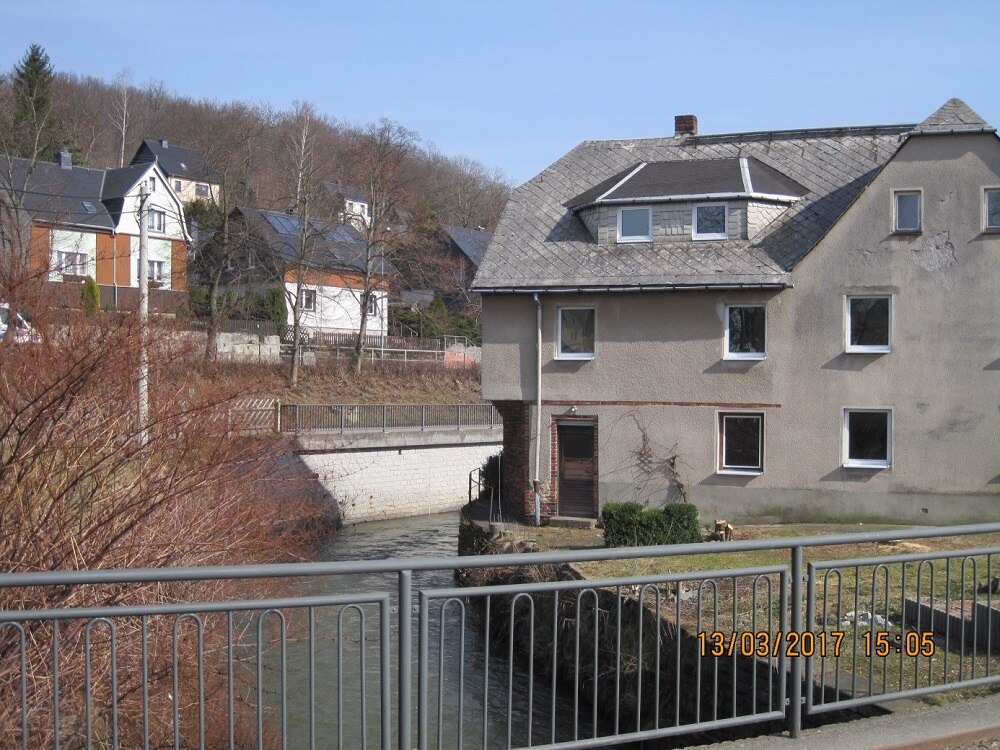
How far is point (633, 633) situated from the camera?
1427 cm

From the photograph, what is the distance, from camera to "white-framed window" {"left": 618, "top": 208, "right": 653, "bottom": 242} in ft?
86.8

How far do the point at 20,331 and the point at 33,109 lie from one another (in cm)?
3699

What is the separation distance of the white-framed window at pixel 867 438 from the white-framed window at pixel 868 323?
4.77ft

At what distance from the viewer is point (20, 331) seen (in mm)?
10781

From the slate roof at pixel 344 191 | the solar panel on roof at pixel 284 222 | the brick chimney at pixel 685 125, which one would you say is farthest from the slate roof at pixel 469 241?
the brick chimney at pixel 685 125

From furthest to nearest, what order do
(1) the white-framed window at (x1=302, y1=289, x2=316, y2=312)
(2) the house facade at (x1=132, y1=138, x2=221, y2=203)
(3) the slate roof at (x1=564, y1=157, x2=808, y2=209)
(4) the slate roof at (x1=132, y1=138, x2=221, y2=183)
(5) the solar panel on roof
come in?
1. (4) the slate roof at (x1=132, y1=138, x2=221, y2=183)
2. (2) the house facade at (x1=132, y1=138, x2=221, y2=203)
3. (5) the solar panel on roof
4. (1) the white-framed window at (x1=302, y1=289, x2=316, y2=312)
5. (3) the slate roof at (x1=564, y1=157, x2=808, y2=209)

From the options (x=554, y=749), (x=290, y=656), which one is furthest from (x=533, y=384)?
(x=554, y=749)

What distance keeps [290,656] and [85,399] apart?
6.89 meters

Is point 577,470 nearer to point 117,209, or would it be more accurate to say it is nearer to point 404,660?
point 404,660

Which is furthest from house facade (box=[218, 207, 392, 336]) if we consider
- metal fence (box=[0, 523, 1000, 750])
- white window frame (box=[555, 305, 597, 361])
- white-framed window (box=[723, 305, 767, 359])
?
metal fence (box=[0, 523, 1000, 750])

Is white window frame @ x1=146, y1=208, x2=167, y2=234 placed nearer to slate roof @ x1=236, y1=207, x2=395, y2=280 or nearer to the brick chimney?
slate roof @ x1=236, y1=207, x2=395, y2=280

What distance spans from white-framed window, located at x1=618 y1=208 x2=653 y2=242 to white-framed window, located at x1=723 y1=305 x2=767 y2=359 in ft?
9.57

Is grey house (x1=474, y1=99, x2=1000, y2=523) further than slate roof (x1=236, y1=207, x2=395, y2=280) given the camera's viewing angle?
No

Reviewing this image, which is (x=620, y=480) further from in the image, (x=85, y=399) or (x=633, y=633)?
(x=85, y=399)
